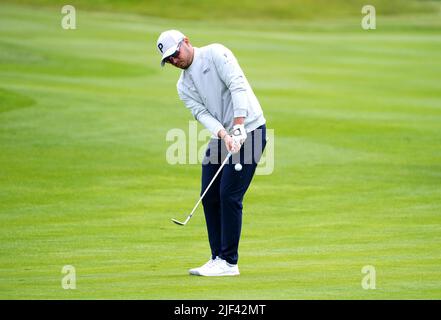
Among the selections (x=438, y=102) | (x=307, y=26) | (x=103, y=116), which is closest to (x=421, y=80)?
(x=438, y=102)

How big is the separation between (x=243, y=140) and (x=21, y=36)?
1052 inches

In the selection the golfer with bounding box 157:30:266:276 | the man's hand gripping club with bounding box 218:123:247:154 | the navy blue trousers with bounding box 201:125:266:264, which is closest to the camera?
the man's hand gripping club with bounding box 218:123:247:154

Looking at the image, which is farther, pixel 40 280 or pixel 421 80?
pixel 421 80

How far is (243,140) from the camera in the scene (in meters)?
9.69

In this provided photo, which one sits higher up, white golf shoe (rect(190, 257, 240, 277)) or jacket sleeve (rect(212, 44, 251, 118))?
jacket sleeve (rect(212, 44, 251, 118))

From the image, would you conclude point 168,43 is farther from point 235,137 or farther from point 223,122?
point 235,137

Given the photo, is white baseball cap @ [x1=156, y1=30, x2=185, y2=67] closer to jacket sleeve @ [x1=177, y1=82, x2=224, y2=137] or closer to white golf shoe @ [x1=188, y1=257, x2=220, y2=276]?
jacket sleeve @ [x1=177, y1=82, x2=224, y2=137]

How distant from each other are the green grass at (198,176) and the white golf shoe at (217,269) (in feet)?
0.54

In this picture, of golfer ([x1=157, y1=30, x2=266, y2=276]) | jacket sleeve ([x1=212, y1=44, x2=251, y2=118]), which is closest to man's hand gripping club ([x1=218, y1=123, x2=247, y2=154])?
golfer ([x1=157, y1=30, x2=266, y2=276])

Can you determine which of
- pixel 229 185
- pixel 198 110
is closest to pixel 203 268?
pixel 229 185

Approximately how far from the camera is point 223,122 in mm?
10031

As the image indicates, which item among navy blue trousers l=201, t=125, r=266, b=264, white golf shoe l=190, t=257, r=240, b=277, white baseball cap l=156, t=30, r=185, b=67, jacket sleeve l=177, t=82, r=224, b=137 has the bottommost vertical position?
white golf shoe l=190, t=257, r=240, b=277

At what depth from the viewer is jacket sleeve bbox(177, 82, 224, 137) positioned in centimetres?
987
